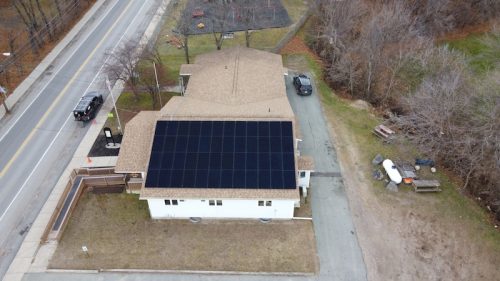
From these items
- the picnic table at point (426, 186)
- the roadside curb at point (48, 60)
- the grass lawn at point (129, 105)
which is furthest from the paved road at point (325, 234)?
the roadside curb at point (48, 60)

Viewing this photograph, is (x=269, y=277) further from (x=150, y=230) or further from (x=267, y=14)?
(x=267, y=14)

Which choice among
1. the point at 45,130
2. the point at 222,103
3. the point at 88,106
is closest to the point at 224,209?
the point at 222,103

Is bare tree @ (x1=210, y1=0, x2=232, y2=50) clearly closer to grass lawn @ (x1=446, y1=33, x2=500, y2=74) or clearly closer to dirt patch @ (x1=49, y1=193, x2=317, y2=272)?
dirt patch @ (x1=49, y1=193, x2=317, y2=272)

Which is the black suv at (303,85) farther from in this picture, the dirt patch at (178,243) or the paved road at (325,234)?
the dirt patch at (178,243)

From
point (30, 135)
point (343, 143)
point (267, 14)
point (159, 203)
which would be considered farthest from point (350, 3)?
point (30, 135)

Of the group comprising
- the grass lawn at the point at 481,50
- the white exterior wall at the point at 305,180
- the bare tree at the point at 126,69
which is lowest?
the grass lawn at the point at 481,50

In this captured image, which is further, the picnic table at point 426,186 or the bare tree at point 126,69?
the bare tree at point 126,69

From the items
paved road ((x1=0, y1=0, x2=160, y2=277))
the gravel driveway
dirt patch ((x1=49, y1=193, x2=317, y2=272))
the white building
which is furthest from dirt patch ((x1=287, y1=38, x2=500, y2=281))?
paved road ((x1=0, y1=0, x2=160, y2=277))
